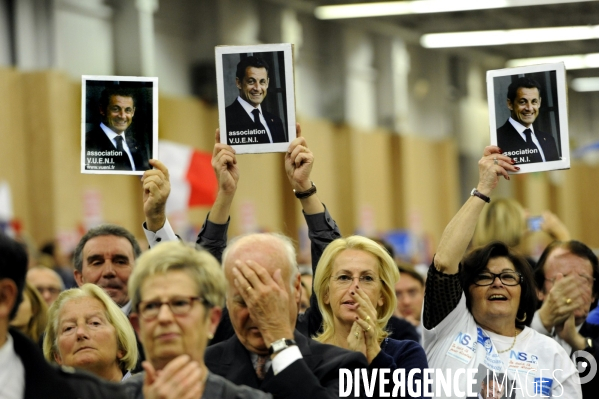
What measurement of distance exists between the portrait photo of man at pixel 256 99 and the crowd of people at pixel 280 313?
0.27 feet

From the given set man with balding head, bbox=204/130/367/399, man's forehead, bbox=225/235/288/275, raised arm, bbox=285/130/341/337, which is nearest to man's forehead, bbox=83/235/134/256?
raised arm, bbox=285/130/341/337

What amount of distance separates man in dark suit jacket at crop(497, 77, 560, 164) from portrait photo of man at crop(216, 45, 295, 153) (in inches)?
32.7

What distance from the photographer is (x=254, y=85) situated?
4.10 meters

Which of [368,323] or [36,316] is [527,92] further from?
[36,316]

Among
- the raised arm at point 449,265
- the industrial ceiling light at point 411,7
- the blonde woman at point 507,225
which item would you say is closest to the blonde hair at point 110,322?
the raised arm at point 449,265

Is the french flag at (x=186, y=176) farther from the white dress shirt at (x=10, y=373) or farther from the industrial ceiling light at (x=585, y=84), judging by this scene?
the industrial ceiling light at (x=585, y=84)

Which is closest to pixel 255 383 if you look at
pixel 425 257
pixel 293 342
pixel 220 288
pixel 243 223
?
pixel 293 342

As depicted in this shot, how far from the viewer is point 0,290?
2.67m

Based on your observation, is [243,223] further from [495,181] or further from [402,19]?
[495,181]

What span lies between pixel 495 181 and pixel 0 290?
6.63 ft

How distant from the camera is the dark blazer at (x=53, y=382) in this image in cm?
260

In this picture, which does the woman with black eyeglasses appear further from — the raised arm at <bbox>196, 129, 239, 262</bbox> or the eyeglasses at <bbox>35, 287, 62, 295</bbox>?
the eyeglasses at <bbox>35, 287, 62, 295</bbox>

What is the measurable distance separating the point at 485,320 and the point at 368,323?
0.62 m

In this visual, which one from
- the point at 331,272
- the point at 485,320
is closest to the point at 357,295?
the point at 331,272
